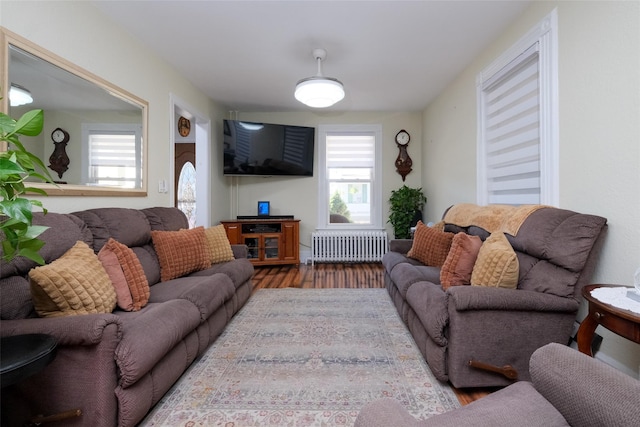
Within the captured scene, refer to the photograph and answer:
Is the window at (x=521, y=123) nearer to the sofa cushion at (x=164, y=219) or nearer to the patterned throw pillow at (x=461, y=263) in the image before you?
the patterned throw pillow at (x=461, y=263)

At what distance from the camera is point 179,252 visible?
2.35 metres

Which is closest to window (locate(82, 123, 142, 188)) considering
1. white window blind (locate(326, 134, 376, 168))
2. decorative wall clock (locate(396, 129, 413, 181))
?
white window blind (locate(326, 134, 376, 168))

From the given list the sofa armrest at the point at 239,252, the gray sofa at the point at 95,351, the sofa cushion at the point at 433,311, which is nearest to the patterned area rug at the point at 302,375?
the gray sofa at the point at 95,351

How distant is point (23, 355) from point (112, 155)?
184cm

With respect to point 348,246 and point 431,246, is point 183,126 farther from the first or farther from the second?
point 431,246

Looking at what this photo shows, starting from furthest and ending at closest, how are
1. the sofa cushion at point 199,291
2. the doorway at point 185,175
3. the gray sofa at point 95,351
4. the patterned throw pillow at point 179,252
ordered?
the doorway at point 185,175, the patterned throw pillow at point 179,252, the sofa cushion at point 199,291, the gray sofa at point 95,351

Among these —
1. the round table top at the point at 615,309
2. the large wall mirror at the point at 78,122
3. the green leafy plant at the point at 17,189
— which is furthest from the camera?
the large wall mirror at the point at 78,122

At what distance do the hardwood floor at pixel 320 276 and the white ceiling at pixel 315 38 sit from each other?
8.34ft

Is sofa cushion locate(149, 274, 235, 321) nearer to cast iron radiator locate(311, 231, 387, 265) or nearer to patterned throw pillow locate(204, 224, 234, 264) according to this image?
patterned throw pillow locate(204, 224, 234, 264)

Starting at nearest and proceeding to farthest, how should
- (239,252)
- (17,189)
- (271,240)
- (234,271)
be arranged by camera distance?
(17,189) → (234,271) → (239,252) → (271,240)

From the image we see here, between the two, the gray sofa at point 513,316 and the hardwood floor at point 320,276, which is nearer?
the gray sofa at point 513,316

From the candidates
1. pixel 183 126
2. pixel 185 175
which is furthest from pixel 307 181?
pixel 185 175

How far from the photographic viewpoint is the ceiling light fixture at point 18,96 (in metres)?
1.64

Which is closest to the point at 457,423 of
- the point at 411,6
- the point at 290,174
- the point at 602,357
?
the point at 602,357
